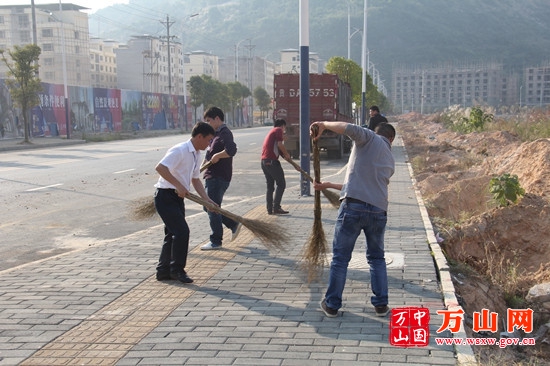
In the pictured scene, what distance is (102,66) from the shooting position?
10938cm

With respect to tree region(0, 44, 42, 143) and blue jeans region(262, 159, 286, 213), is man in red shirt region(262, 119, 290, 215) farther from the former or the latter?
tree region(0, 44, 42, 143)

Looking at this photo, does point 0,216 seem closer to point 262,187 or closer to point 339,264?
point 262,187

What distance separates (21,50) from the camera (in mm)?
34500

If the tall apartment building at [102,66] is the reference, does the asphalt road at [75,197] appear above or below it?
below

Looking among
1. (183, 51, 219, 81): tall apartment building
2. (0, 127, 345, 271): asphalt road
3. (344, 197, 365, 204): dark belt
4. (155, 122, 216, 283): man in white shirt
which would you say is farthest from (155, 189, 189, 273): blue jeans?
(183, 51, 219, 81): tall apartment building

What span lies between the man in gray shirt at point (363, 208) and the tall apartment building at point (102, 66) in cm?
10308

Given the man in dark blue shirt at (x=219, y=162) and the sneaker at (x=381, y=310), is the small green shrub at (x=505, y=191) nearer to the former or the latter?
the man in dark blue shirt at (x=219, y=162)

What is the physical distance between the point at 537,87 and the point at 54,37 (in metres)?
79.7

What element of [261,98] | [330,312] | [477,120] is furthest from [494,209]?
[261,98]

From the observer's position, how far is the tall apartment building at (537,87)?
101 metres

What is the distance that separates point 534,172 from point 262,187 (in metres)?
6.17

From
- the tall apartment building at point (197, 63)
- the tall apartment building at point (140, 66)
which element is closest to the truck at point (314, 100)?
the tall apartment building at point (140, 66)

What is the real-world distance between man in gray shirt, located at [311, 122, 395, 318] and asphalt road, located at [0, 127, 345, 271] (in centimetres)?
357

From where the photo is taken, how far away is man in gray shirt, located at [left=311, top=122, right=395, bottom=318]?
4.98m
